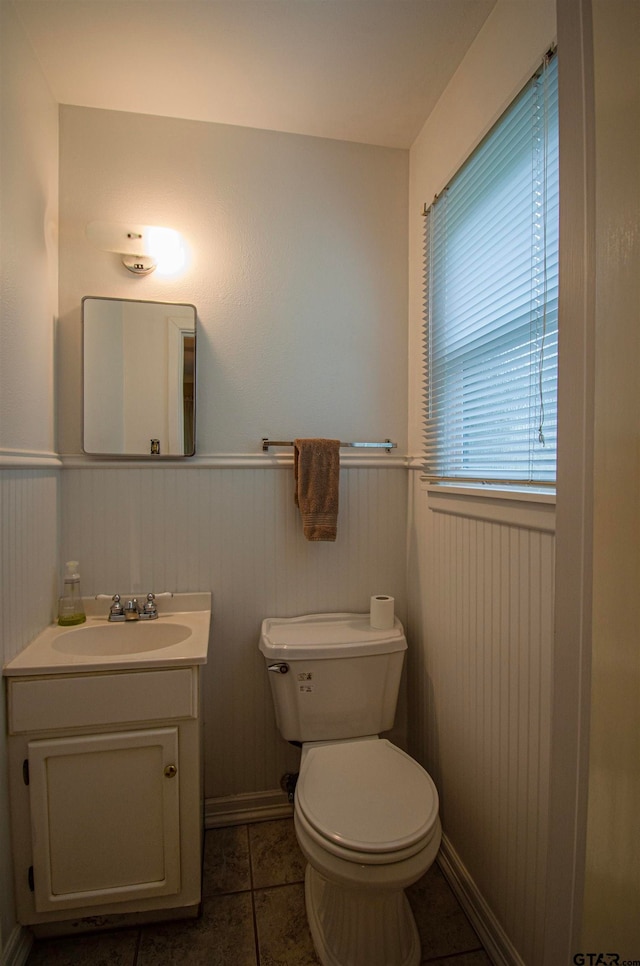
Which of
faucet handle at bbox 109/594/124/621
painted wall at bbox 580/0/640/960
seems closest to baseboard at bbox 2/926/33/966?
faucet handle at bbox 109/594/124/621

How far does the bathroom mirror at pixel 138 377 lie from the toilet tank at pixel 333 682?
31.1 inches

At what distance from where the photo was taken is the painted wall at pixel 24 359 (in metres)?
1.22

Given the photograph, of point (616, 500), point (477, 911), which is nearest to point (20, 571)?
point (616, 500)

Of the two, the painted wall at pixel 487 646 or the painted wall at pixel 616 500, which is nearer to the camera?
the painted wall at pixel 616 500

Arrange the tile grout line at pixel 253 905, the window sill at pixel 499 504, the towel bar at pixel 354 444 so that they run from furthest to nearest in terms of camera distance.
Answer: the towel bar at pixel 354 444
the tile grout line at pixel 253 905
the window sill at pixel 499 504

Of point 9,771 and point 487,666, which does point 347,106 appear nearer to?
point 487,666

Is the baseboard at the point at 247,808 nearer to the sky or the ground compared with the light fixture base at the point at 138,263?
nearer to the ground

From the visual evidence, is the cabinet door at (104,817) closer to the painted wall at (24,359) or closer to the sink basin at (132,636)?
the painted wall at (24,359)

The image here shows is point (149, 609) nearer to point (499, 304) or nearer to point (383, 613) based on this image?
point (383, 613)

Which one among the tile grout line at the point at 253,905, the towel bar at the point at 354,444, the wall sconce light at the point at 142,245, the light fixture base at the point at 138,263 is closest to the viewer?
the tile grout line at the point at 253,905

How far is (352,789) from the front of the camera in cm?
128

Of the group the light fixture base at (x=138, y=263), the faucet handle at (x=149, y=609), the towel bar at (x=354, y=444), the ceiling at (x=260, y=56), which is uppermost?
the ceiling at (x=260, y=56)

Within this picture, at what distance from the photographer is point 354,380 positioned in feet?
6.05

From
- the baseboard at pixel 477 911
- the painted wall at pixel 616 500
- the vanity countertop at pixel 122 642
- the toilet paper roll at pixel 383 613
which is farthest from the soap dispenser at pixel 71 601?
the painted wall at pixel 616 500
